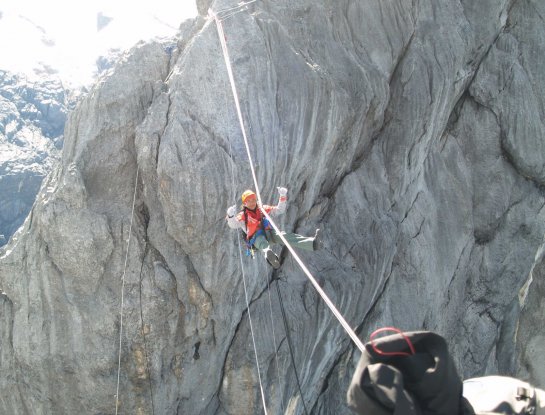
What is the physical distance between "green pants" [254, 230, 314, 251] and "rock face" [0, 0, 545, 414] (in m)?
1.92

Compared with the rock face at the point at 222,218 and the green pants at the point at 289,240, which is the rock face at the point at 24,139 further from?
the green pants at the point at 289,240

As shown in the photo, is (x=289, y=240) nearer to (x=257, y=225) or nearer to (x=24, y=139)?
(x=257, y=225)

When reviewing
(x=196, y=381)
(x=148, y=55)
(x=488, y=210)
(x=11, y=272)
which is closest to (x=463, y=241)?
(x=488, y=210)

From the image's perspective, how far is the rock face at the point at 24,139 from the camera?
87.2 meters

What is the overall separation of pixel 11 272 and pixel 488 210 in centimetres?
1564

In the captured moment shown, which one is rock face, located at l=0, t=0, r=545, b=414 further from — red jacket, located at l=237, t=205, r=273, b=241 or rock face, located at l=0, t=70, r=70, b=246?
rock face, located at l=0, t=70, r=70, b=246

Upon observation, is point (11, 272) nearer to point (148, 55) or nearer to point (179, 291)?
point (179, 291)

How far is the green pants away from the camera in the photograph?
1088cm

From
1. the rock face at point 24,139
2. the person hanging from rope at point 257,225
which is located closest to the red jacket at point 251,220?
the person hanging from rope at point 257,225

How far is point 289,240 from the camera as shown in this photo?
37.0 ft

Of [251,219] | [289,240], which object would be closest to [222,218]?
[251,219]

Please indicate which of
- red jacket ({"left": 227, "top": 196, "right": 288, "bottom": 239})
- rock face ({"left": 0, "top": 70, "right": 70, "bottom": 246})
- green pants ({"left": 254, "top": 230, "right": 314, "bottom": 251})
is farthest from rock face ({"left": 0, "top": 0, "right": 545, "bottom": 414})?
rock face ({"left": 0, "top": 70, "right": 70, "bottom": 246})

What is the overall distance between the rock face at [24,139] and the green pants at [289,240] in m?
73.4

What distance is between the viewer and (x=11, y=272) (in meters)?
14.0
